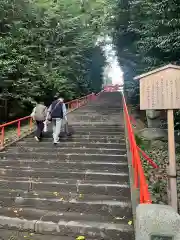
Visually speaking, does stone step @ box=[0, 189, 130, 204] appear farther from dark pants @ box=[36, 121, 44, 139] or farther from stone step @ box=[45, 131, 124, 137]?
stone step @ box=[45, 131, 124, 137]

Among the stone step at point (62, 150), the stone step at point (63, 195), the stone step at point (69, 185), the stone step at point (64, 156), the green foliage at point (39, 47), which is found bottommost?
the stone step at point (63, 195)

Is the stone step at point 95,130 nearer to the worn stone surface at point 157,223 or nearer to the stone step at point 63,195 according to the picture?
the stone step at point 63,195

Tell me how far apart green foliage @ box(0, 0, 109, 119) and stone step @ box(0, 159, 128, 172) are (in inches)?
180

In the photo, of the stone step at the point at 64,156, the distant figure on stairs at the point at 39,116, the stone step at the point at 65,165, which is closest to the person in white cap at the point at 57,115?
the distant figure on stairs at the point at 39,116

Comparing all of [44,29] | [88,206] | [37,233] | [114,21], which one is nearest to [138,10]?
[114,21]

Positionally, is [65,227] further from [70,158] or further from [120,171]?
[70,158]

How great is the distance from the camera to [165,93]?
5230 mm

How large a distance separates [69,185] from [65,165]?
4.18ft

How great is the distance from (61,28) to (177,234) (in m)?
18.2

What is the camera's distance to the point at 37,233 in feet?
15.3

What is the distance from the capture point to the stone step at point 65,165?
7215 mm

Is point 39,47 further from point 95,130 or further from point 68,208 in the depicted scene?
point 68,208

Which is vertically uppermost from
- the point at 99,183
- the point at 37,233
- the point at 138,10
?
the point at 138,10

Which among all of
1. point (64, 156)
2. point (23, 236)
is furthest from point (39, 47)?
point (23, 236)
